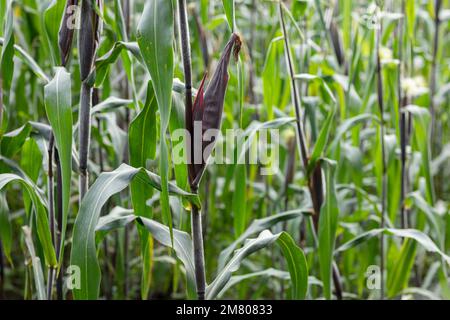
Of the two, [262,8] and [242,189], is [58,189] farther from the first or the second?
[262,8]

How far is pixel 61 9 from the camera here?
2.94 ft

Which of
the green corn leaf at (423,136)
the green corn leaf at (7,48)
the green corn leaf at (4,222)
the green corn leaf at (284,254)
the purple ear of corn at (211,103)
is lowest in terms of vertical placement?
the green corn leaf at (284,254)

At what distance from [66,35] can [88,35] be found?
4cm

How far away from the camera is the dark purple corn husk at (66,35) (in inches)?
33.1

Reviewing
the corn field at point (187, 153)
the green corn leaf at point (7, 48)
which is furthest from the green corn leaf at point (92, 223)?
the green corn leaf at point (7, 48)

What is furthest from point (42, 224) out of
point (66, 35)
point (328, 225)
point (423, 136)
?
point (423, 136)

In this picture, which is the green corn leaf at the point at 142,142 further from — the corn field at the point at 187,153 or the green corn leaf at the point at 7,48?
the green corn leaf at the point at 7,48

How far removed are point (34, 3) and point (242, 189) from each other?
0.61 metres

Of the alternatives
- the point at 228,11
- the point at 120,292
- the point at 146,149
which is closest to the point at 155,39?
the point at 228,11

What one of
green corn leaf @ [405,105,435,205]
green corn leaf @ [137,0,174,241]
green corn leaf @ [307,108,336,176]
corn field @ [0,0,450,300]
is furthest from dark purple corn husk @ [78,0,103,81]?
green corn leaf @ [405,105,435,205]

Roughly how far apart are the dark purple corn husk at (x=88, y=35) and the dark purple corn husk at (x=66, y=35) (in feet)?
0.06

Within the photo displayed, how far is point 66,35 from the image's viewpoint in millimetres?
869

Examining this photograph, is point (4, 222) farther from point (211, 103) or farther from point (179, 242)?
point (211, 103)

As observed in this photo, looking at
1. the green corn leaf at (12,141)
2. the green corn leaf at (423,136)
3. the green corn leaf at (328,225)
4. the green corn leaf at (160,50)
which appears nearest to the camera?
the green corn leaf at (160,50)
